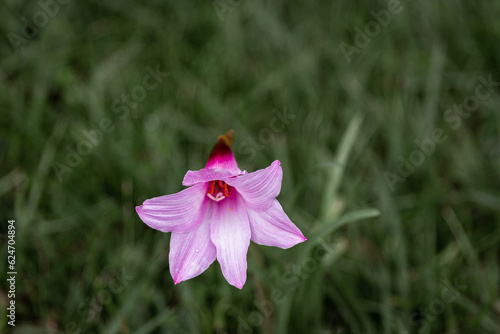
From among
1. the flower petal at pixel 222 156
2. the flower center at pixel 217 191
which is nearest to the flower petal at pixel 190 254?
the flower center at pixel 217 191

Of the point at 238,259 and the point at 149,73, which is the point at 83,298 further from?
the point at 149,73

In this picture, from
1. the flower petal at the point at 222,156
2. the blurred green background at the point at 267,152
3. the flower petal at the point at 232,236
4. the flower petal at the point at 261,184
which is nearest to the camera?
the flower petal at the point at 261,184

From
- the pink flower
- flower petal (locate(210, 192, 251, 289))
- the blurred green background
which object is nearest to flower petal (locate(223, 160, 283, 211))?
the pink flower

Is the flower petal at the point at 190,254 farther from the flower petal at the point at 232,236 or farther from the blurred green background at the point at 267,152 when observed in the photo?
the blurred green background at the point at 267,152

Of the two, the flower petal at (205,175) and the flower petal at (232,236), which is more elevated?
the flower petal at (205,175)

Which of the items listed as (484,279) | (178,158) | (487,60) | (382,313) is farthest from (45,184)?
(487,60)

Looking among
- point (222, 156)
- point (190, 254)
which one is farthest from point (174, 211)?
point (222, 156)

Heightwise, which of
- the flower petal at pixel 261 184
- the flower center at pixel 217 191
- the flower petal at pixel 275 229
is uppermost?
the flower center at pixel 217 191
